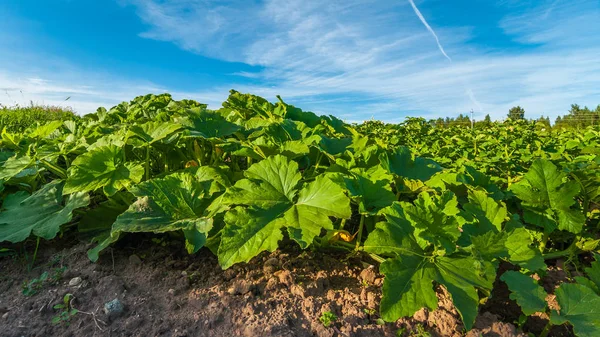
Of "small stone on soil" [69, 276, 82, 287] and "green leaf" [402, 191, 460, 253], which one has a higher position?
"green leaf" [402, 191, 460, 253]

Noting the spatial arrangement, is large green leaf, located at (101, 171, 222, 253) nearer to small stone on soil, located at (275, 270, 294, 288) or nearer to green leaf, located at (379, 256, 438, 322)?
small stone on soil, located at (275, 270, 294, 288)

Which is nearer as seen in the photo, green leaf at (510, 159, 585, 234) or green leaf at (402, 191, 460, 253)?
green leaf at (402, 191, 460, 253)

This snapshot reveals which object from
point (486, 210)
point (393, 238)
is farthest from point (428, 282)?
point (486, 210)

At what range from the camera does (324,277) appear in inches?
71.7

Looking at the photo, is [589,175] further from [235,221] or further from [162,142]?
[162,142]

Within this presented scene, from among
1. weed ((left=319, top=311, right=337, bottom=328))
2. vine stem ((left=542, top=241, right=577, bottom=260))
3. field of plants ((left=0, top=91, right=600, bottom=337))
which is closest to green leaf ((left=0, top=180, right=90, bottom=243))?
field of plants ((left=0, top=91, right=600, bottom=337))

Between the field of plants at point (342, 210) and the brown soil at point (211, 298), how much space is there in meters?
0.12

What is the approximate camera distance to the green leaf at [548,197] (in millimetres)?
1908

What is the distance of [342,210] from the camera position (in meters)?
1.50

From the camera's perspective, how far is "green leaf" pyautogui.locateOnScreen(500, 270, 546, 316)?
1.45m

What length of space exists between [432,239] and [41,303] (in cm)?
186

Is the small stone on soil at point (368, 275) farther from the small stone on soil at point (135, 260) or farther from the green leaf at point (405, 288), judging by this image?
the small stone on soil at point (135, 260)

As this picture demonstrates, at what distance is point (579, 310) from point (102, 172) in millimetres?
2296

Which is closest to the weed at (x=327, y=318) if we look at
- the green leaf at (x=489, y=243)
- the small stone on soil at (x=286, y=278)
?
the small stone on soil at (x=286, y=278)
